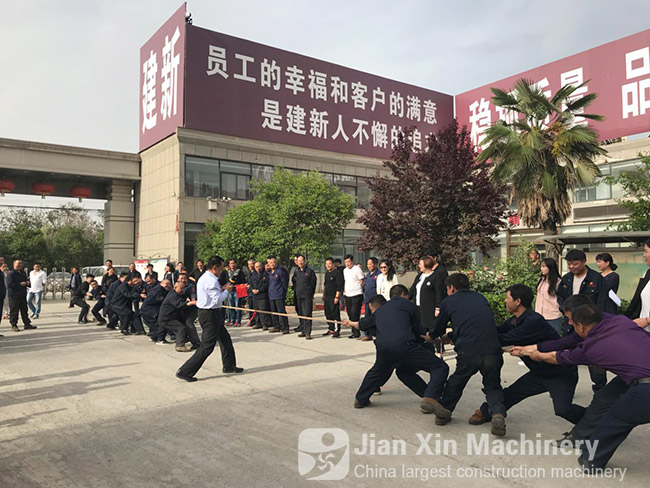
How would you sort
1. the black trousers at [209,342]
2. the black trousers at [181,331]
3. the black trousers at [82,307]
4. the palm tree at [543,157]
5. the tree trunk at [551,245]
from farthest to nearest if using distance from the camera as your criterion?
the palm tree at [543,157] → the black trousers at [82,307] → the tree trunk at [551,245] → the black trousers at [181,331] → the black trousers at [209,342]

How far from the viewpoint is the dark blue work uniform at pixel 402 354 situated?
539cm

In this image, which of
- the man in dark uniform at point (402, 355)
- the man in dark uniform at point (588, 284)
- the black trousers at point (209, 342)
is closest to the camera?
the man in dark uniform at point (402, 355)

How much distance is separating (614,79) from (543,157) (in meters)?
16.4

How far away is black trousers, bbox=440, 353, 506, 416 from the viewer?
15.8 feet

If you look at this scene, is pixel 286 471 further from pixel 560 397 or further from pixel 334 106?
pixel 334 106

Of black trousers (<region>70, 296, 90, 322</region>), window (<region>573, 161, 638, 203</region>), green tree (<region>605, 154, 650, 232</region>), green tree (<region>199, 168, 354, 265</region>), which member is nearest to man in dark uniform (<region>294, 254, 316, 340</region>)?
black trousers (<region>70, 296, 90, 322</region>)

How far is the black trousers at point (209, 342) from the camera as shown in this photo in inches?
274

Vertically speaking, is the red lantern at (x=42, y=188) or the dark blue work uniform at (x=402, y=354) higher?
the red lantern at (x=42, y=188)

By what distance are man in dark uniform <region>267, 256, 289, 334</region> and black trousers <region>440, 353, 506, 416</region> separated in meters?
7.48

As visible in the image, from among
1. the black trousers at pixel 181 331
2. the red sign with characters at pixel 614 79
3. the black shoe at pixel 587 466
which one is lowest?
the black shoe at pixel 587 466

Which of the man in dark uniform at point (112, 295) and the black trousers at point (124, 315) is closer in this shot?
the black trousers at point (124, 315)

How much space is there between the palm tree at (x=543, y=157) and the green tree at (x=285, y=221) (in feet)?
22.4

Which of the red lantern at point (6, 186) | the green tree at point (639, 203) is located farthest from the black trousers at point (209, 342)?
the red lantern at point (6, 186)

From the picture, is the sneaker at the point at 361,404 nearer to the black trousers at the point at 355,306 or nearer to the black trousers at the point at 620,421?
the black trousers at the point at 620,421
